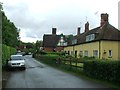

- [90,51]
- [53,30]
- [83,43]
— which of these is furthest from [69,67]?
[53,30]

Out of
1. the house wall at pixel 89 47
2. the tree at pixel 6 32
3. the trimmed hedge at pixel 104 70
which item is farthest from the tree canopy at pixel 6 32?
the trimmed hedge at pixel 104 70

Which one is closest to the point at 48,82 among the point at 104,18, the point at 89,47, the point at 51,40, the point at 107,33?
the point at 107,33

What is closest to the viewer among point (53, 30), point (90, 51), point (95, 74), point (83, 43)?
point (95, 74)

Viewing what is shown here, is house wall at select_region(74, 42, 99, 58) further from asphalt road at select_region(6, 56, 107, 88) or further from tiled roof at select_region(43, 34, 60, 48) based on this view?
tiled roof at select_region(43, 34, 60, 48)

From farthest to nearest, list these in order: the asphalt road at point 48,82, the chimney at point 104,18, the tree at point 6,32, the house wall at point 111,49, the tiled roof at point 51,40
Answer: the tiled roof at point 51,40
the chimney at point 104,18
the house wall at point 111,49
the tree at point 6,32
the asphalt road at point 48,82

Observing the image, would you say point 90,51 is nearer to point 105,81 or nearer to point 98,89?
point 105,81

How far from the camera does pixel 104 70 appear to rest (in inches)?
719

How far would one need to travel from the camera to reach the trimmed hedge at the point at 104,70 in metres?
16.5

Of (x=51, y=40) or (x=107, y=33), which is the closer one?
(x=107, y=33)

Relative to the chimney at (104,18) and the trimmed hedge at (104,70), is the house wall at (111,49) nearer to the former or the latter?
the chimney at (104,18)

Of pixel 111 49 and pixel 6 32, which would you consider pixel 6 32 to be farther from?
pixel 111 49

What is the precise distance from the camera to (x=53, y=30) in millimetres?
108625

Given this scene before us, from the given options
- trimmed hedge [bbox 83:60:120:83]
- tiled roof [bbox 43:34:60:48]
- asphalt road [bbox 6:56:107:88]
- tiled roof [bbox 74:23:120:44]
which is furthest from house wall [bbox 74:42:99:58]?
tiled roof [bbox 43:34:60:48]

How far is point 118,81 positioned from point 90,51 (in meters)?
40.7
